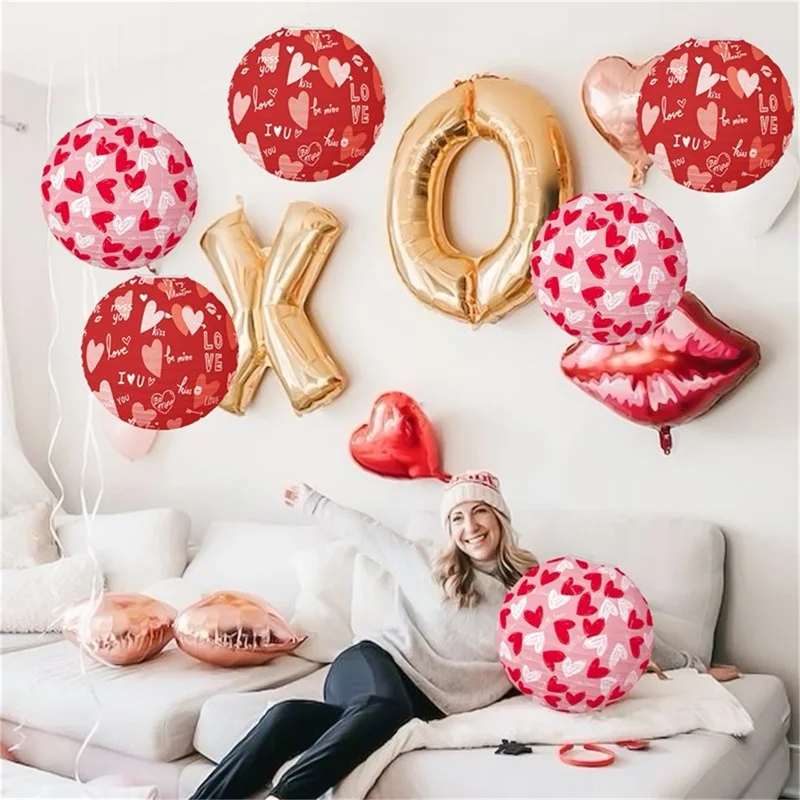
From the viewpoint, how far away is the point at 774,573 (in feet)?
8.53

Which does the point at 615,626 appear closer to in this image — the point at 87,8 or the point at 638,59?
the point at 638,59

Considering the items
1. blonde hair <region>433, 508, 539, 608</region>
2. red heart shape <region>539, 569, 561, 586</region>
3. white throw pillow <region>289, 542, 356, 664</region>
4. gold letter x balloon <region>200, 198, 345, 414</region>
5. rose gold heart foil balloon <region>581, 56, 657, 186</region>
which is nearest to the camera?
red heart shape <region>539, 569, 561, 586</region>

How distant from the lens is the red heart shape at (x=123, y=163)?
5.84ft

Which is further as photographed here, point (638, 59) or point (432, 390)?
point (432, 390)

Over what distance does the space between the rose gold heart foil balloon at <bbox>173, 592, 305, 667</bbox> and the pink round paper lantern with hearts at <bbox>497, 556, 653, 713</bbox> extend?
733mm

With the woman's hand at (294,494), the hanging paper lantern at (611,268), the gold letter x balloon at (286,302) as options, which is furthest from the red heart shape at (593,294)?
the gold letter x balloon at (286,302)

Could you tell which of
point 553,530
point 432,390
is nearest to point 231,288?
point 432,390

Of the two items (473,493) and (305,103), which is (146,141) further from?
(473,493)

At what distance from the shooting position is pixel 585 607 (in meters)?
2.06

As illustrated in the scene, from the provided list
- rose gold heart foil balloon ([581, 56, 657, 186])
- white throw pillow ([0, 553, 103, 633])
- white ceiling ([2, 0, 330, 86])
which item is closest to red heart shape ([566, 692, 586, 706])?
rose gold heart foil balloon ([581, 56, 657, 186])

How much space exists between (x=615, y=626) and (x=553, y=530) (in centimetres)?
70

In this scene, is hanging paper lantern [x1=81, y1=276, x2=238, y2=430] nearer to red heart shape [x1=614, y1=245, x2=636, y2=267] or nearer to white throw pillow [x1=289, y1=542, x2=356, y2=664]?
red heart shape [x1=614, y1=245, x2=636, y2=267]

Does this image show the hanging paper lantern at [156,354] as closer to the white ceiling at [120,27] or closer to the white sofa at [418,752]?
the white sofa at [418,752]

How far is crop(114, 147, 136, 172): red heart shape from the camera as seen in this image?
1.78 metres
